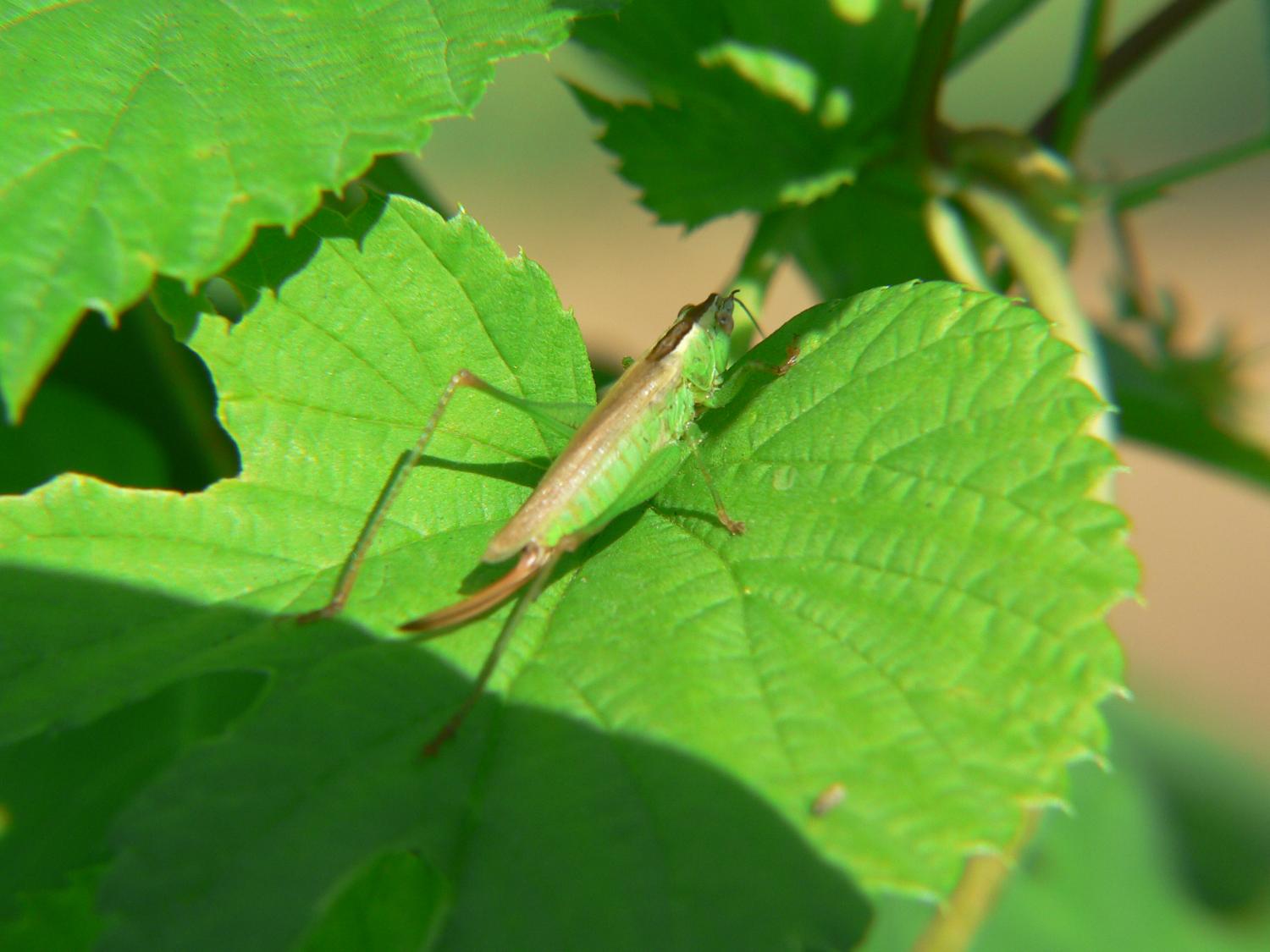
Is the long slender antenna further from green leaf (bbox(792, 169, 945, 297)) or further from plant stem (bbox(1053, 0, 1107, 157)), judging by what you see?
plant stem (bbox(1053, 0, 1107, 157))

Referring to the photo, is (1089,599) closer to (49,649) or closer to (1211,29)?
(49,649)

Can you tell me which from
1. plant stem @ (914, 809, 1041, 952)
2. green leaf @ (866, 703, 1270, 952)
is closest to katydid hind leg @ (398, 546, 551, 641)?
plant stem @ (914, 809, 1041, 952)

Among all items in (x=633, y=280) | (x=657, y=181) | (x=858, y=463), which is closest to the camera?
(x=858, y=463)

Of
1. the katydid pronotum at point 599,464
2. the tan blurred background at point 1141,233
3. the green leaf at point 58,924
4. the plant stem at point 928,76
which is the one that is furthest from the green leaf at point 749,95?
the tan blurred background at point 1141,233

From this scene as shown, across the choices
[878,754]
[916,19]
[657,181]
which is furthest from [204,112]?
[916,19]

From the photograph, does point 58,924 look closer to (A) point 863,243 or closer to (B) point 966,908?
(B) point 966,908
